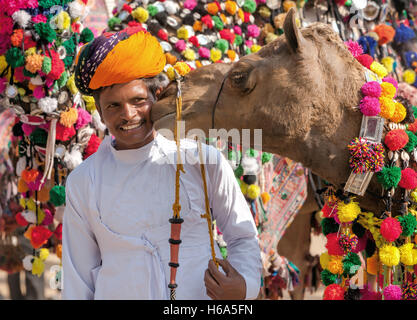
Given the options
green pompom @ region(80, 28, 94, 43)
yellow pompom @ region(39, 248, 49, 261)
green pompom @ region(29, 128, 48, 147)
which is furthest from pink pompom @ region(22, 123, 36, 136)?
yellow pompom @ region(39, 248, 49, 261)

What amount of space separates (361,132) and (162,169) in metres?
0.83

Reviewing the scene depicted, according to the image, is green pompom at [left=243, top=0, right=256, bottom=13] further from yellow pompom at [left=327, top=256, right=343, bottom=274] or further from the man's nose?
yellow pompom at [left=327, top=256, right=343, bottom=274]

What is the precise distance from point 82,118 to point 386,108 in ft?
5.74

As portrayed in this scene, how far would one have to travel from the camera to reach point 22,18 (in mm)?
3137

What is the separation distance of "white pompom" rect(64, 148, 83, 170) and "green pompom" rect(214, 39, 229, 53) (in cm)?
118

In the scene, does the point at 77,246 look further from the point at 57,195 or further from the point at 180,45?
the point at 180,45

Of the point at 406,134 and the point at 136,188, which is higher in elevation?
the point at 406,134

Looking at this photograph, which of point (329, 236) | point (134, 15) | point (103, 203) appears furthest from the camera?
point (134, 15)

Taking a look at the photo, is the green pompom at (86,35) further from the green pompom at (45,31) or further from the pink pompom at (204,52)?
the pink pompom at (204,52)

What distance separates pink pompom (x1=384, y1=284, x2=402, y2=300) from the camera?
7.85 ft

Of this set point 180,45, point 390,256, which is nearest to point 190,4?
point 180,45

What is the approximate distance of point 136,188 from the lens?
7.71ft

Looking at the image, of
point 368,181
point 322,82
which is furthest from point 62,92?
point 368,181
